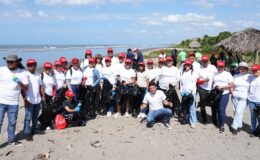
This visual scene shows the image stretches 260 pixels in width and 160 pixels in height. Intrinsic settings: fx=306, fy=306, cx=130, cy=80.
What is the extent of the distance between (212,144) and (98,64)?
419 cm

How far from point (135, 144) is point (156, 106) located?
5.75 ft

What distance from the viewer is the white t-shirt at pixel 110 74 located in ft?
30.4

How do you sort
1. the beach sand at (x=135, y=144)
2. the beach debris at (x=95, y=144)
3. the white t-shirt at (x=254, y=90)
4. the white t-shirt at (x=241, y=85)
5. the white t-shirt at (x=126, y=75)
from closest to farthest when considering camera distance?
A: the beach sand at (x=135, y=144) → the beach debris at (x=95, y=144) → the white t-shirt at (x=254, y=90) → the white t-shirt at (x=241, y=85) → the white t-shirt at (x=126, y=75)

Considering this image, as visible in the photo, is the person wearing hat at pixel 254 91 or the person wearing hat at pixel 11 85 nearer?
the person wearing hat at pixel 11 85

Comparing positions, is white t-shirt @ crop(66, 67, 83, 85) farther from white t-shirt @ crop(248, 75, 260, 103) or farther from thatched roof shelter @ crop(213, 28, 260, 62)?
thatched roof shelter @ crop(213, 28, 260, 62)

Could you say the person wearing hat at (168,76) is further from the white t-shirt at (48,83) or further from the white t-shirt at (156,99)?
the white t-shirt at (48,83)

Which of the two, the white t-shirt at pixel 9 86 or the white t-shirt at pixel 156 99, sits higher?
the white t-shirt at pixel 9 86

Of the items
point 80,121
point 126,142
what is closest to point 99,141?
point 126,142

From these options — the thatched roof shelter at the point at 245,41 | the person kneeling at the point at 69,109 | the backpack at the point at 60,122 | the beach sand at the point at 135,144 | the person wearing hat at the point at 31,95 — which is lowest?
the beach sand at the point at 135,144

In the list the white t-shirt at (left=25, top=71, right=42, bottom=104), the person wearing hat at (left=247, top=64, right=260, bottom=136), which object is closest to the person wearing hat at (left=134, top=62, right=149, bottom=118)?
the person wearing hat at (left=247, top=64, right=260, bottom=136)

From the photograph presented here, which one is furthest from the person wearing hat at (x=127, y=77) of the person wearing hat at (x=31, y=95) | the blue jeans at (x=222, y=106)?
the person wearing hat at (x=31, y=95)

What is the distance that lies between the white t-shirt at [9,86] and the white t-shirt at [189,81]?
4.19 metres

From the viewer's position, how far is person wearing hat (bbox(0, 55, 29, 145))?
6420mm

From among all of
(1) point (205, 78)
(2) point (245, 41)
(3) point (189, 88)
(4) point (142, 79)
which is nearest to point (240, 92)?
(1) point (205, 78)
